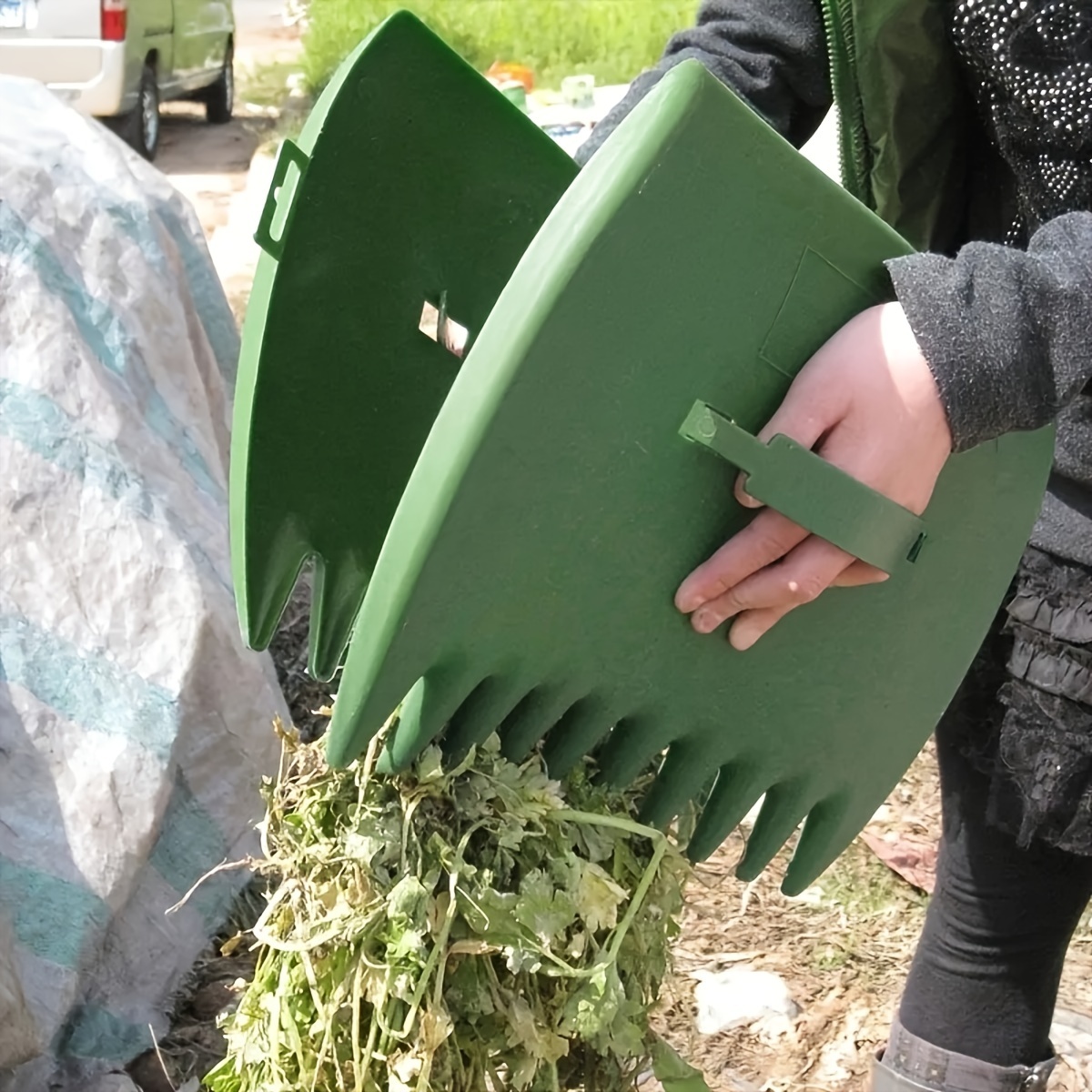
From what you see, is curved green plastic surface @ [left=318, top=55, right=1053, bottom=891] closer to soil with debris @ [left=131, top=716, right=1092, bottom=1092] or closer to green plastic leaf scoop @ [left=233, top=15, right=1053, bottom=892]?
green plastic leaf scoop @ [left=233, top=15, right=1053, bottom=892]

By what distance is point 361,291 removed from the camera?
1.08 metres

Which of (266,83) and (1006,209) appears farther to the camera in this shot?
(266,83)

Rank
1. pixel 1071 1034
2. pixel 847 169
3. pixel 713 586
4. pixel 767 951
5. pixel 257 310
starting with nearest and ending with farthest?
1. pixel 713 586
2. pixel 257 310
3. pixel 847 169
4. pixel 1071 1034
5. pixel 767 951

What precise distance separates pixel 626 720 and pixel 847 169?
1.78 feet

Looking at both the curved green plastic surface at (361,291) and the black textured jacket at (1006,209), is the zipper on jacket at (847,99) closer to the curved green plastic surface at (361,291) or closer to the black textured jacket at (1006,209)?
the black textured jacket at (1006,209)

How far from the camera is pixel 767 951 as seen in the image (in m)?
2.30

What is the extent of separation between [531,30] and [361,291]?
7.74 meters

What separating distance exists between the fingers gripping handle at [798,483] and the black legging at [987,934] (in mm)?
561

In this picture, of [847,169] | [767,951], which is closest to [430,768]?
[847,169]

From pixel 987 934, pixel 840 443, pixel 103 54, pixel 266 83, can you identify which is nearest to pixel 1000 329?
pixel 840 443

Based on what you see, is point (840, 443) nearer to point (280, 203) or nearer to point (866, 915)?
point (280, 203)

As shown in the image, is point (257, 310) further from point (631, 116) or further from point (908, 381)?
point (908, 381)

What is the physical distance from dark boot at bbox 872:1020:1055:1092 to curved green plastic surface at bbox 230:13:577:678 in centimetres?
77

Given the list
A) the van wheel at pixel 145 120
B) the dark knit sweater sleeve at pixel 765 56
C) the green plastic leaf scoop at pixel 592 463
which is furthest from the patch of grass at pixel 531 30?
the green plastic leaf scoop at pixel 592 463
